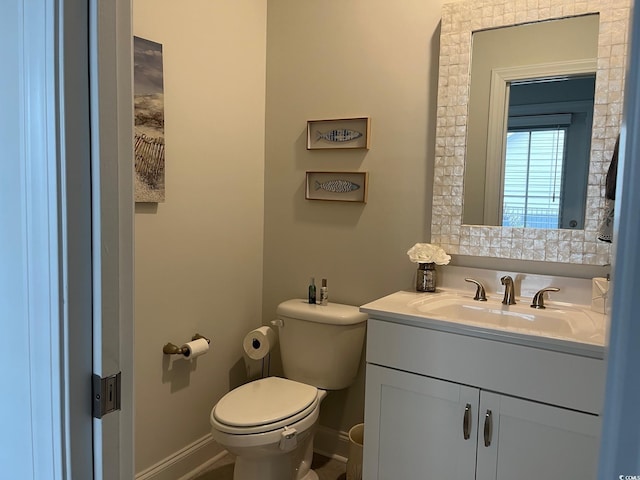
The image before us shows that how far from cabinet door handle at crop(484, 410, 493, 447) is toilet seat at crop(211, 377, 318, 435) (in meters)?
0.67

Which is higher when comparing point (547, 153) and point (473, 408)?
point (547, 153)

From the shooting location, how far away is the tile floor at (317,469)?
2.28 meters

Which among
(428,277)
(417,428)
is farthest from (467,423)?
(428,277)

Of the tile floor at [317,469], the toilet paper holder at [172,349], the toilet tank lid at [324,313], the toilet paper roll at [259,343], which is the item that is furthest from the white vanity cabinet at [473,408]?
the toilet paper holder at [172,349]

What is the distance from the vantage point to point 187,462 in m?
2.26

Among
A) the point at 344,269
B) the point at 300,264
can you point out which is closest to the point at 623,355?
the point at 344,269

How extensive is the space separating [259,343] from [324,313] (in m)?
0.39

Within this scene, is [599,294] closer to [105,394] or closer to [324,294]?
[324,294]

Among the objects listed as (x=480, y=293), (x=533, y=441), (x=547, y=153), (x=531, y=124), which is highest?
(x=531, y=124)

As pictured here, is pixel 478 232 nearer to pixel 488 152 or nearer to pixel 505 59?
pixel 488 152

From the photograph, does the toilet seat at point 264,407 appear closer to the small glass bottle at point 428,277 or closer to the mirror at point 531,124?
the small glass bottle at point 428,277

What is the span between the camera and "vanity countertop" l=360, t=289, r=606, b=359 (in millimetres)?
1455

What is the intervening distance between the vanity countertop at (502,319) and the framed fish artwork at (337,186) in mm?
516

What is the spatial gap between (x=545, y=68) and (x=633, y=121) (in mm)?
1658
